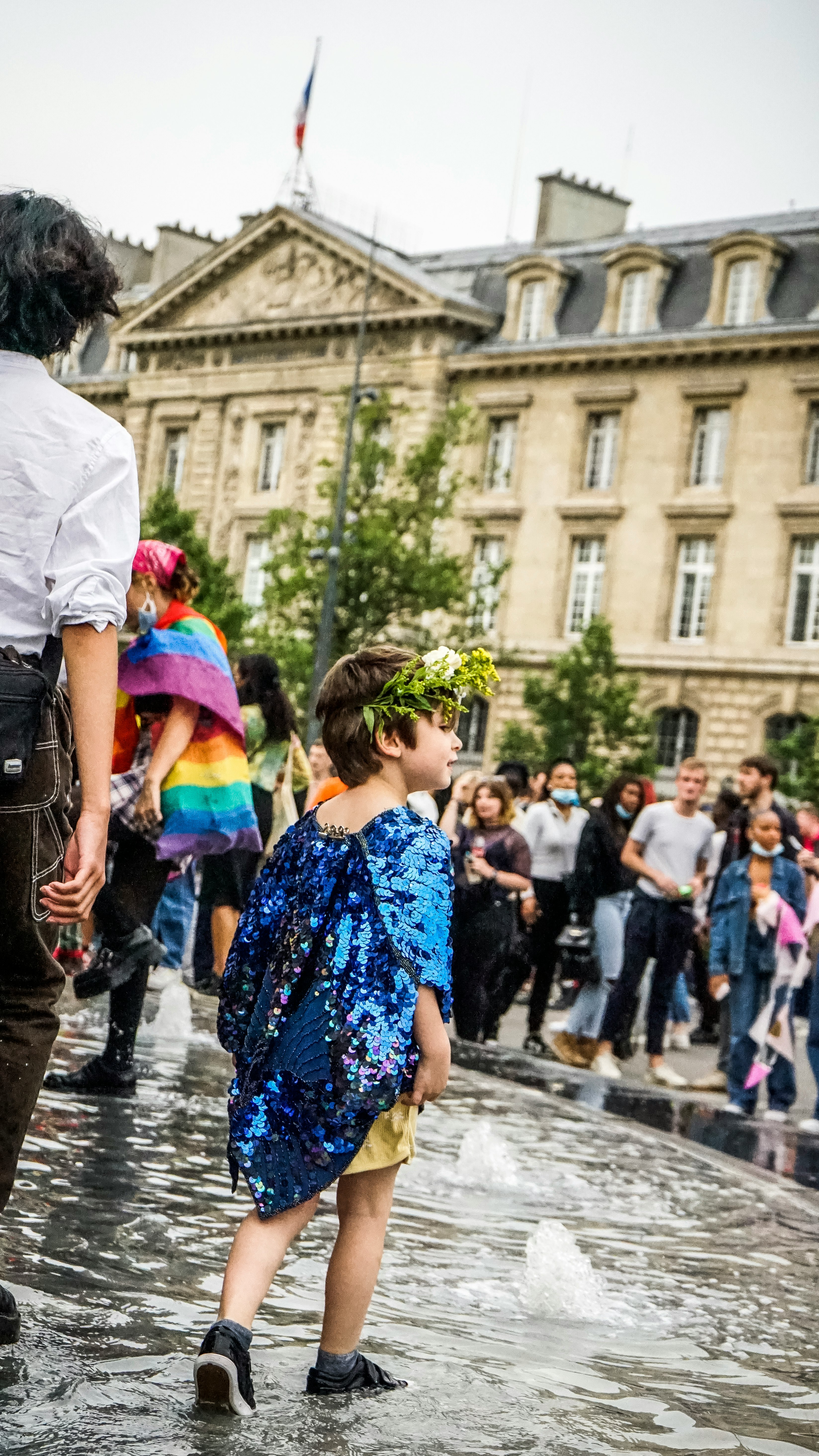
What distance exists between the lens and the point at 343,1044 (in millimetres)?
3684

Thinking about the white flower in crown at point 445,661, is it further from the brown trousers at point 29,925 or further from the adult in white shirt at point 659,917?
the adult in white shirt at point 659,917

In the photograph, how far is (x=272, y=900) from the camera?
392 centimetres

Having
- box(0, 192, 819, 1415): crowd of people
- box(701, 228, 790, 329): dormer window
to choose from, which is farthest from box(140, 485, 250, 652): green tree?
box(0, 192, 819, 1415): crowd of people

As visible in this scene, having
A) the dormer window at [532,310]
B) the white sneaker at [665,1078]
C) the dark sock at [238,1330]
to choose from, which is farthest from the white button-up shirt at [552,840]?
the dormer window at [532,310]

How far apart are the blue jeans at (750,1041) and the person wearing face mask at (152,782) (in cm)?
447

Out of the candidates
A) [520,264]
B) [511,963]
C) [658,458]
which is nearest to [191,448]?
[520,264]

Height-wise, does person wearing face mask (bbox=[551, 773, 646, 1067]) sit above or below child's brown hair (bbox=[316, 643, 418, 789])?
below

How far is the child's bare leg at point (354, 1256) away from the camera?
12.2 feet

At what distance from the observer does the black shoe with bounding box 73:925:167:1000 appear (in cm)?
665

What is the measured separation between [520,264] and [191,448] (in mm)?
11960

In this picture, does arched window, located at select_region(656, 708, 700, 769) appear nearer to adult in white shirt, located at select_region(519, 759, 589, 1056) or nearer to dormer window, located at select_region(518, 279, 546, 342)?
dormer window, located at select_region(518, 279, 546, 342)

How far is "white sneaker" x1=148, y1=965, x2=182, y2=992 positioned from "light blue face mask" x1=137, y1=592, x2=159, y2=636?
12.2ft

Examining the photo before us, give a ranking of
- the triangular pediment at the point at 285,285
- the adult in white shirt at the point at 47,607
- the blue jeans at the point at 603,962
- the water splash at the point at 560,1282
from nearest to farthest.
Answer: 1. the adult in white shirt at the point at 47,607
2. the water splash at the point at 560,1282
3. the blue jeans at the point at 603,962
4. the triangular pediment at the point at 285,285

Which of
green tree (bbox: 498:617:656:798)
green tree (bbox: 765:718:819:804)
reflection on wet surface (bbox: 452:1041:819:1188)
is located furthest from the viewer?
green tree (bbox: 498:617:656:798)
